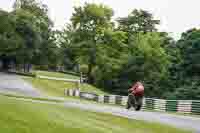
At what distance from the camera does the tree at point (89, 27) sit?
78625 millimetres

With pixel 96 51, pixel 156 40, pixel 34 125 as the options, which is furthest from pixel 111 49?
pixel 34 125

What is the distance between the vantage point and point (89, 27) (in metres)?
81.1

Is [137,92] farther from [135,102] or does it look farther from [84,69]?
[84,69]

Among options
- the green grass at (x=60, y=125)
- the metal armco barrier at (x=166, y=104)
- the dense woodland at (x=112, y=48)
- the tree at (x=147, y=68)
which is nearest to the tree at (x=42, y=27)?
the dense woodland at (x=112, y=48)

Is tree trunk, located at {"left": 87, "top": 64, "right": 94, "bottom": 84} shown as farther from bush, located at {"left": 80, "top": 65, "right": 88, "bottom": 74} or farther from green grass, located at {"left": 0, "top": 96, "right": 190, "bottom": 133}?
green grass, located at {"left": 0, "top": 96, "right": 190, "bottom": 133}

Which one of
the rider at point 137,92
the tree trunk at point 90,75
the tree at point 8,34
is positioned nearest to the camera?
the rider at point 137,92

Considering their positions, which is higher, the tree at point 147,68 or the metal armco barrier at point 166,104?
the tree at point 147,68

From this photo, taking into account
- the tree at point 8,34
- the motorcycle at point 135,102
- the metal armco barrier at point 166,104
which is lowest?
the metal armco barrier at point 166,104

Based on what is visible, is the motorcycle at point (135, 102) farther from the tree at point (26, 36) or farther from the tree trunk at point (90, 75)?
the tree trunk at point (90, 75)

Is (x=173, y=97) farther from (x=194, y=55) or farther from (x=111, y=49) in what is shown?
(x=111, y=49)

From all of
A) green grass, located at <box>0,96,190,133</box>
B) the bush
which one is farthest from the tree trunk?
green grass, located at <box>0,96,190,133</box>

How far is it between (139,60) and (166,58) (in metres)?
4.86

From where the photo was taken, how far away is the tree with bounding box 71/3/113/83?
78625 mm

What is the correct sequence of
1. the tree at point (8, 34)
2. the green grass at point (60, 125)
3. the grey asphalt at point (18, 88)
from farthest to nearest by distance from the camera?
the tree at point (8, 34), the grey asphalt at point (18, 88), the green grass at point (60, 125)
